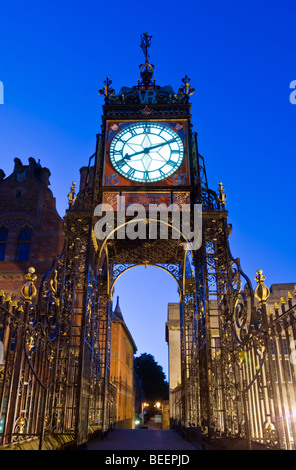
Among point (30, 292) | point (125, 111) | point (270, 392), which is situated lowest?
point (270, 392)

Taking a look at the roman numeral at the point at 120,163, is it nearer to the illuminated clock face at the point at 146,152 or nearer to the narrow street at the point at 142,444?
the illuminated clock face at the point at 146,152

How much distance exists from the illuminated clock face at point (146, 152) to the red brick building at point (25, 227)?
10.8 meters

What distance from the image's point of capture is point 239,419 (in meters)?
8.14

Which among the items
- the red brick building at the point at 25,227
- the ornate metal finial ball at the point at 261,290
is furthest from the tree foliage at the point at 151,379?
the ornate metal finial ball at the point at 261,290

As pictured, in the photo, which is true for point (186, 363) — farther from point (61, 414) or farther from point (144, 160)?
point (144, 160)

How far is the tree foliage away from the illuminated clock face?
6567cm

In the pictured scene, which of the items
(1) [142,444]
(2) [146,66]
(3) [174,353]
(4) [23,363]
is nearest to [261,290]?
(4) [23,363]

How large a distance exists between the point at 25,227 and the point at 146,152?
13.0 metres

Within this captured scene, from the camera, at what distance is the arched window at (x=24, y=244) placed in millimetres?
21234

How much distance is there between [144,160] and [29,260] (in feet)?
39.1

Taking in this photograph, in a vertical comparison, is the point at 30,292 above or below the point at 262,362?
above

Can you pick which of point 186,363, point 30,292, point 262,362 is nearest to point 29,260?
point 186,363

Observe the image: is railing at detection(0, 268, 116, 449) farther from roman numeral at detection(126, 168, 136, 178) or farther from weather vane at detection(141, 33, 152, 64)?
→ weather vane at detection(141, 33, 152, 64)
